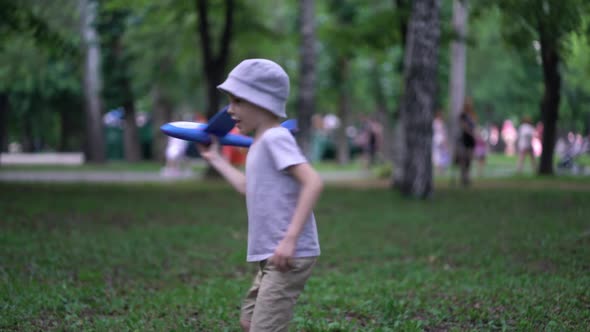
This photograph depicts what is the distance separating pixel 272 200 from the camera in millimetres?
3883

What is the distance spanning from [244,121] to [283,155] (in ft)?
1.08

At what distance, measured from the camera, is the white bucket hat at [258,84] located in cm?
Answer: 389

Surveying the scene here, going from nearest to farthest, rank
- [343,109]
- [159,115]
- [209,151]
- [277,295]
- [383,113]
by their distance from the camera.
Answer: [277,295]
[209,151]
[159,115]
[343,109]
[383,113]

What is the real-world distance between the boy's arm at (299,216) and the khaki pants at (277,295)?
9 cm

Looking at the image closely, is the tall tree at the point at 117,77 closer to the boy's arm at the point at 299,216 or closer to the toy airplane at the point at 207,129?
the toy airplane at the point at 207,129

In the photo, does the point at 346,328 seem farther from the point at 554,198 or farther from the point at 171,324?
the point at 554,198

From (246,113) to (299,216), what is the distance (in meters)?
0.60

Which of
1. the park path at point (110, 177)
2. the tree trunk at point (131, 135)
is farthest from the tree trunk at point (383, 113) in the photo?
the park path at point (110, 177)

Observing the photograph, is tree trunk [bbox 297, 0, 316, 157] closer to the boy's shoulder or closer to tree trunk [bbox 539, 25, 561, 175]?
tree trunk [bbox 539, 25, 561, 175]

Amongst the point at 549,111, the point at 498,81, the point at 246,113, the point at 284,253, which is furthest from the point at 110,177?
the point at 498,81

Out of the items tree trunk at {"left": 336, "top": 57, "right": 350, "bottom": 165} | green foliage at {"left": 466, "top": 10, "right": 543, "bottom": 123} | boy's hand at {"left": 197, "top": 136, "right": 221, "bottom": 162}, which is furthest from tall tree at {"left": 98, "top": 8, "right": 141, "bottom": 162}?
boy's hand at {"left": 197, "top": 136, "right": 221, "bottom": 162}

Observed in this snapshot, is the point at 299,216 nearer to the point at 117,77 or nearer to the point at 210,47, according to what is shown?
the point at 210,47

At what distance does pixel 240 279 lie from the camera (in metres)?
7.53

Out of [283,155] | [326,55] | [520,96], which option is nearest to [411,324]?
[283,155]
